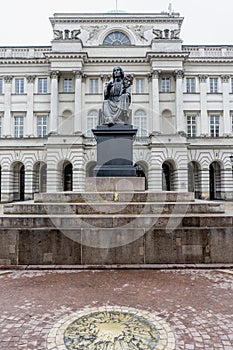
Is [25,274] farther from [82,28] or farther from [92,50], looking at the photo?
[82,28]

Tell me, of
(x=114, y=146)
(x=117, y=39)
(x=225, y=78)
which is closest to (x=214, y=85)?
(x=225, y=78)

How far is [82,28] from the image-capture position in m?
39.8

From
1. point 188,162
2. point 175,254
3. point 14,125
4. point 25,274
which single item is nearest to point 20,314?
point 25,274

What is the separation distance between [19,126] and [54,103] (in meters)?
6.33

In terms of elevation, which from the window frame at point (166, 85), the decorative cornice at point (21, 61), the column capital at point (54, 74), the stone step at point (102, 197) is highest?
the decorative cornice at point (21, 61)

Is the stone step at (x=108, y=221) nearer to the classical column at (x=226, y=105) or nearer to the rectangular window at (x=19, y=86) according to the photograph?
the classical column at (x=226, y=105)

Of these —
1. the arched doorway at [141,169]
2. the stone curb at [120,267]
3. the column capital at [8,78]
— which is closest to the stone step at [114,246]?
the stone curb at [120,267]

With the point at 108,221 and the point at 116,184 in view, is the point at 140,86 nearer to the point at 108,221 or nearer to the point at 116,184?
the point at 116,184

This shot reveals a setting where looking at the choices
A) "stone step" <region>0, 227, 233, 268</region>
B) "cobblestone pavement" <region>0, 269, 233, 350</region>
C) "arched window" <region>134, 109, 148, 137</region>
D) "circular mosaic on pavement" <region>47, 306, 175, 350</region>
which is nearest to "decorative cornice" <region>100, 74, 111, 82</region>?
"arched window" <region>134, 109, 148, 137</region>

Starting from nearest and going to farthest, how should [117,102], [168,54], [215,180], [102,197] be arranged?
[102,197], [117,102], [168,54], [215,180]

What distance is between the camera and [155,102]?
3788 cm

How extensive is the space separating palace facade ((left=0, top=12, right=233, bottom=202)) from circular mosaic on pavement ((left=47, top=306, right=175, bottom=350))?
104 feet

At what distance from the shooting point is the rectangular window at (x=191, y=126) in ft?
128

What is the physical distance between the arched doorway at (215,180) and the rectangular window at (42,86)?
Answer: 26.8 meters
